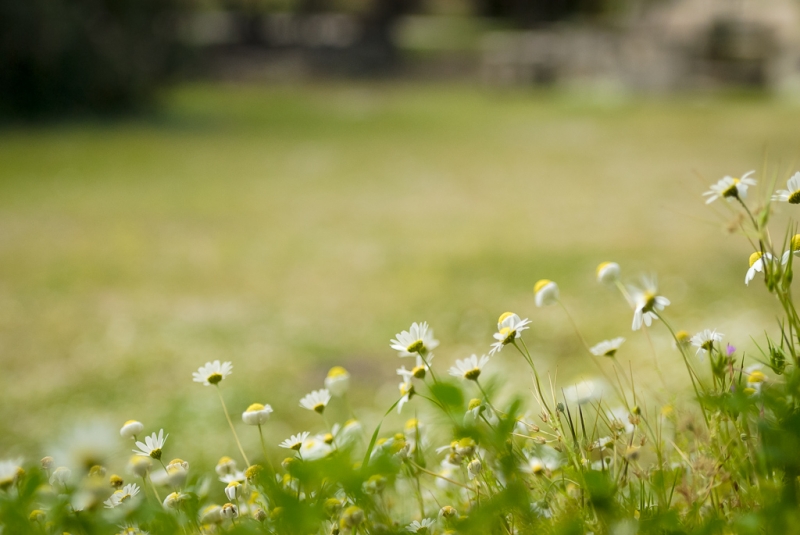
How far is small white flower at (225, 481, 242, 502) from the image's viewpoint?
1262 mm

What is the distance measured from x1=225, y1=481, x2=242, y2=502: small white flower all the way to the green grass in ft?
3.08

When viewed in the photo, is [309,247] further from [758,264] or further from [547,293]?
[758,264]

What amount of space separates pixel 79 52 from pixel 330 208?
846 cm

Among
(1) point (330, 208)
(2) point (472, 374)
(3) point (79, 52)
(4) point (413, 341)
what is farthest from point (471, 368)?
(3) point (79, 52)

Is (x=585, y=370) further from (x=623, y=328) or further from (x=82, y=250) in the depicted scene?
(x=82, y=250)

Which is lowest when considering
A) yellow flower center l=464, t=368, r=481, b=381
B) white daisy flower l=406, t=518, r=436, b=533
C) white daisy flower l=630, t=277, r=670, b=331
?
white daisy flower l=406, t=518, r=436, b=533

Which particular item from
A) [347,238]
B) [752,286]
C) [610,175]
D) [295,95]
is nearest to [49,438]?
[347,238]

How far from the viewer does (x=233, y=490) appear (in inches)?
49.8

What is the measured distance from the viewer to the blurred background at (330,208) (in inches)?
187

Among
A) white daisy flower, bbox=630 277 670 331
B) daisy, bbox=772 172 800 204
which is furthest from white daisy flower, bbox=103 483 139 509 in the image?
daisy, bbox=772 172 800 204

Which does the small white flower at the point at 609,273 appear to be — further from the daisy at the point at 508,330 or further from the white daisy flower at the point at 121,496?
the white daisy flower at the point at 121,496

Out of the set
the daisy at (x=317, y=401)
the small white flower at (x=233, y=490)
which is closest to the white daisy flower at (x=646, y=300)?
the daisy at (x=317, y=401)

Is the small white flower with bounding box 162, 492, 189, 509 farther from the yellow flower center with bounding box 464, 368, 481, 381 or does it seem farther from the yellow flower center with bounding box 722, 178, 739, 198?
Answer: the yellow flower center with bounding box 722, 178, 739, 198

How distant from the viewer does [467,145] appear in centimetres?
1352
